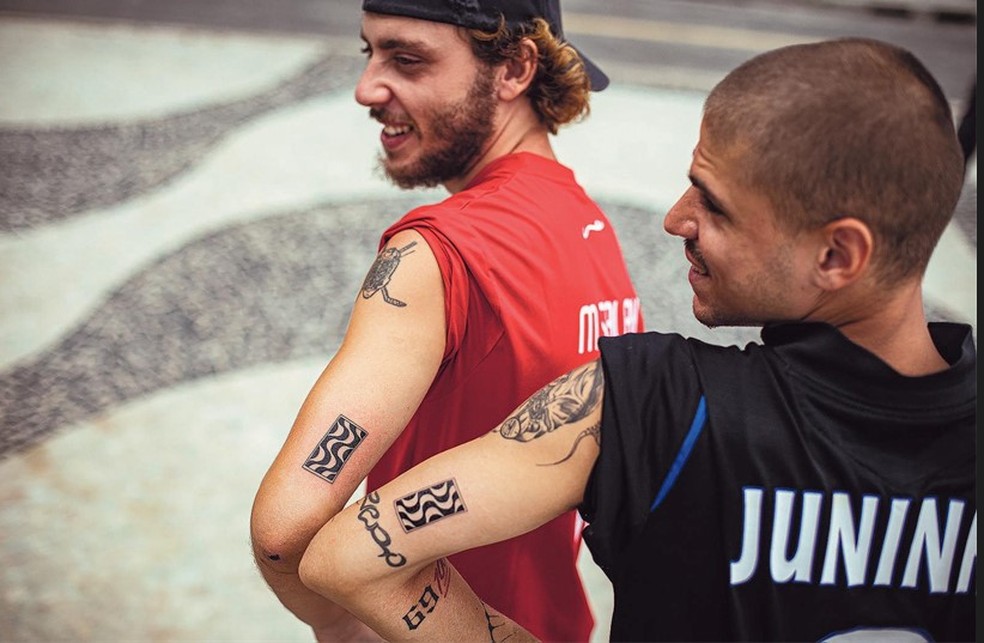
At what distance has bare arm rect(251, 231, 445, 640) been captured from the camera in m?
1.65

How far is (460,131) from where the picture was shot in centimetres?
229

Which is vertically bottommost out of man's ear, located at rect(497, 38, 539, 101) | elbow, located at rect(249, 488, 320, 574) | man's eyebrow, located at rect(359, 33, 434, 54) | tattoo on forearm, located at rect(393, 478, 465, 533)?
elbow, located at rect(249, 488, 320, 574)

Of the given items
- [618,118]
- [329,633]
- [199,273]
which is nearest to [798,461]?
[329,633]

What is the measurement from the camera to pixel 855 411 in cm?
132

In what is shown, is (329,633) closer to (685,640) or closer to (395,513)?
(395,513)

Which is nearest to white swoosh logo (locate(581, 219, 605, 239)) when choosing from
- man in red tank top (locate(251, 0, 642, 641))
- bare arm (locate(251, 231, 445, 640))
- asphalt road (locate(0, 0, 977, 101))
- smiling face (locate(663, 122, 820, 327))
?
man in red tank top (locate(251, 0, 642, 641))

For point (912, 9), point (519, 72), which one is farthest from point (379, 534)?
point (912, 9)

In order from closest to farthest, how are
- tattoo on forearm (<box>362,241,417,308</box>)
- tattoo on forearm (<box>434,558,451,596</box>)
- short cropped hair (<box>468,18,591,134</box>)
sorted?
tattoo on forearm (<box>434,558,451,596</box>) → tattoo on forearm (<box>362,241,417,308</box>) → short cropped hair (<box>468,18,591,134</box>)

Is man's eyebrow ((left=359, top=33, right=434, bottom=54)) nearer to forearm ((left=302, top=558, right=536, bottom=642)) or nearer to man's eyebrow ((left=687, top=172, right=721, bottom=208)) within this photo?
man's eyebrow ((left=687, top=172, right=721, bottom=208))

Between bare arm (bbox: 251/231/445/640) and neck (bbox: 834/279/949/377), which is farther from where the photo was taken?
bare arm (bbox: 251/231/445/640)

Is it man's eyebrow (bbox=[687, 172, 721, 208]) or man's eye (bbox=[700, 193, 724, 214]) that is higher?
man's eyebrow (bbox=[687, 172, 721, 208])

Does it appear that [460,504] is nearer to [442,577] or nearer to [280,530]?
[442,577]

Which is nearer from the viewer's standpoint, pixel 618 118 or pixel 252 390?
pixel 252 390

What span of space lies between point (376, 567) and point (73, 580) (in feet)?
7.69
